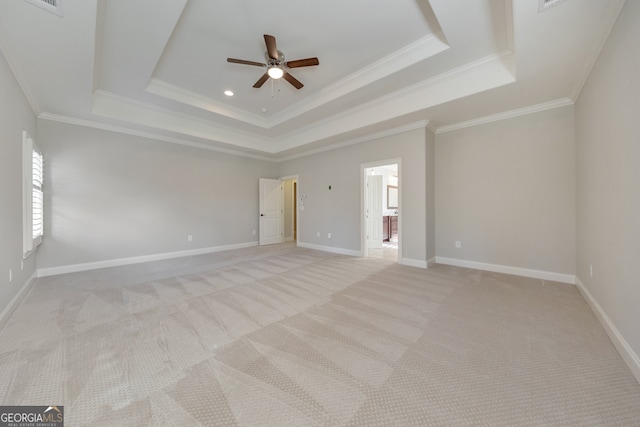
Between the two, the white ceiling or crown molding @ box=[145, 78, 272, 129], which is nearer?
the white ceiling

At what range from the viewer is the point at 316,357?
5.77 feet

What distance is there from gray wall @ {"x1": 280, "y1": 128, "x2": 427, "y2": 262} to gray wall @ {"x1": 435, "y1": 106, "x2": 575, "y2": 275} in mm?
573

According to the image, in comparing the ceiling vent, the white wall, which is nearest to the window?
the ceiling vent

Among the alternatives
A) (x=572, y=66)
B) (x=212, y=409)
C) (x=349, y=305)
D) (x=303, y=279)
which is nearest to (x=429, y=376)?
(x=349, y=305)

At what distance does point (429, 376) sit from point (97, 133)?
6100 millimetres

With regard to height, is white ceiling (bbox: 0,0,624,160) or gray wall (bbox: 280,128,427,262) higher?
white ceiling (bbox: 0,0,624,160)

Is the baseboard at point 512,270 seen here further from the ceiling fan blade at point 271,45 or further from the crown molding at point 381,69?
the ceiling fan blade at point 271,45

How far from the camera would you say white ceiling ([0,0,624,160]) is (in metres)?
2.12

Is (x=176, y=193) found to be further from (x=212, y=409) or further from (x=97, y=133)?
(x=212, y=409)

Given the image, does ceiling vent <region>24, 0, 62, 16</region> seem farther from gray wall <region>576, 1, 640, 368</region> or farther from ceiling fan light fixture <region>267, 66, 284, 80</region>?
gray wall <region>576, 1, 640, 368</region>

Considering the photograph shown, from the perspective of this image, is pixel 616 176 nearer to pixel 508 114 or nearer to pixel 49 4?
pixel 508 114

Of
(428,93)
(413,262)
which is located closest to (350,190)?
(413,262)

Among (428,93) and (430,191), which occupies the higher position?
(428,93)

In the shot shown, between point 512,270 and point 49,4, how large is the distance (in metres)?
6.16
